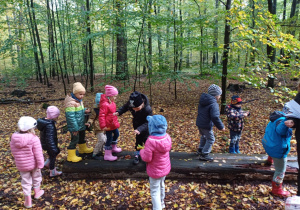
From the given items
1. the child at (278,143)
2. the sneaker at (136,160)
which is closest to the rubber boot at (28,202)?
the sneaker at (136,160)

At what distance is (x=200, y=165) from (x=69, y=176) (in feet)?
10.4

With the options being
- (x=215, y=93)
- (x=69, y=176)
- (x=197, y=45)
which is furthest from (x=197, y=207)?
(x=197, y=45)

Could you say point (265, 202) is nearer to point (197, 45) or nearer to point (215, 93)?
point (215, 93)

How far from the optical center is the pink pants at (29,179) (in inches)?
134

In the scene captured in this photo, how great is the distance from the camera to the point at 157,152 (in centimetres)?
291

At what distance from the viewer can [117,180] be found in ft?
13.6

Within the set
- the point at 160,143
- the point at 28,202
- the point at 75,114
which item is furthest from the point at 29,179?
the point at 160,143

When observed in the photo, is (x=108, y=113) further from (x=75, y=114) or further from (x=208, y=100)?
(x=208, y=100)

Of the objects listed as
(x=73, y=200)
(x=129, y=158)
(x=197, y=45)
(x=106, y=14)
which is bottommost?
(x=73, y=200)

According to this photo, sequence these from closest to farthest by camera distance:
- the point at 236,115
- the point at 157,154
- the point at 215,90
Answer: the point at 157,154, the point at 215,90, the point at 236,115

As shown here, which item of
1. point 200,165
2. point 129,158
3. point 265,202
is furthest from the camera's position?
point 129,158

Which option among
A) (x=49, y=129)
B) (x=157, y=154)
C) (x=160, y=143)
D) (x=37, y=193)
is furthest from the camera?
(x=49, y=129)

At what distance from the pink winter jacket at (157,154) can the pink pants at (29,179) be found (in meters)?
2.38

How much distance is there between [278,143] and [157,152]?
2.23m
